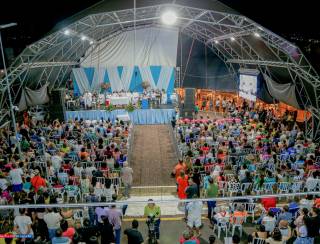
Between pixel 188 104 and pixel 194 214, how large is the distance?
13604mm

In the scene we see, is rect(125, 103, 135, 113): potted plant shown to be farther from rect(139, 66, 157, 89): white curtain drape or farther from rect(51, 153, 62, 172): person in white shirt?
rect(51, 153, 62, 172): person in white shirt

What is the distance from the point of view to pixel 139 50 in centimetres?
2442

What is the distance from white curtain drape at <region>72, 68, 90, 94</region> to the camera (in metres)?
24.5

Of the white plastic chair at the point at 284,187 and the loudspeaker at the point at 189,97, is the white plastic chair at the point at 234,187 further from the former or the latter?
the loudspeaker at the point at 189,97

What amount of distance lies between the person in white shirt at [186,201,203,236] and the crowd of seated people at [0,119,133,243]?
1720 millimetres

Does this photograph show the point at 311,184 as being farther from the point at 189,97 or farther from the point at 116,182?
the point at 189,97

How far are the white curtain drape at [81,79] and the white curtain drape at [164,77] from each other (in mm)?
5990

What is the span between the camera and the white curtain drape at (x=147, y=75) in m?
24.6

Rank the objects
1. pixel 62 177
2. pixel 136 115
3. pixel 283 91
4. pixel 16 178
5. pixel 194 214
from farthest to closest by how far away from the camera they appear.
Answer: pixel 136 115 < pixel 283 91 < pixel 62 177 < pixel 16 178 < pixel 194 214

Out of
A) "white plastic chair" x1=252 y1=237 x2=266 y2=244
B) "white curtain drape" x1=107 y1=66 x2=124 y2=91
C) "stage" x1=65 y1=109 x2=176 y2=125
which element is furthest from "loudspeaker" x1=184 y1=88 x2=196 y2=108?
"white plastic chair" x1=252 y1=237 x2=266 y2=244

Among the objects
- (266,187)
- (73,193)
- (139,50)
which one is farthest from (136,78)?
(266,187)

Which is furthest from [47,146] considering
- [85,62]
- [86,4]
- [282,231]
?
[85,62]

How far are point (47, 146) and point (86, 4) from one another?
7.35 meters

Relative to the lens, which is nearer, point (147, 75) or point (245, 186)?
point (245, 186)
